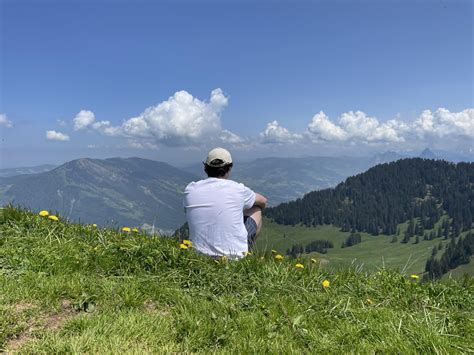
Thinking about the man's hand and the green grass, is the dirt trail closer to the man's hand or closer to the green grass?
the green grass

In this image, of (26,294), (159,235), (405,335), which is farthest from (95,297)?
(405,335)

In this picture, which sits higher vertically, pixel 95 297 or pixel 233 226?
pixel 233 226

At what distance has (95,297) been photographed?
15.9 feet

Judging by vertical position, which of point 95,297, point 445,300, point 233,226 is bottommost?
point 445,300

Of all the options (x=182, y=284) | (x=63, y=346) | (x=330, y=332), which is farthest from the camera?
(x=182, y=284)

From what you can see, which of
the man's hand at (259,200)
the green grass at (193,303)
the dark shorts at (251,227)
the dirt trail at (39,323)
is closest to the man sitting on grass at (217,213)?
the man's hand at (259,200)

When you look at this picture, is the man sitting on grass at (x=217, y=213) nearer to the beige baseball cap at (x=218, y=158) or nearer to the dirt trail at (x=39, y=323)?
the beige baseball cap at (x=218, y=158)

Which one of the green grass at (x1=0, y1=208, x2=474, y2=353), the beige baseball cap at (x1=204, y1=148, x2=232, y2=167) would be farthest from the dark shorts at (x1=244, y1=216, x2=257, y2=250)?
the green grass at (x1=0, y1=208, x2=474, y2=353)

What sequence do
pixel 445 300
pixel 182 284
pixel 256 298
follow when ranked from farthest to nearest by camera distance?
pixel 445 300 < pixel 182 284 < pixel 256 298

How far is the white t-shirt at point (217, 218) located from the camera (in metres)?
7.04

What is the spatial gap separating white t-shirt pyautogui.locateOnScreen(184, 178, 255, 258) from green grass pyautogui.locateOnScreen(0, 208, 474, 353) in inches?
25.4

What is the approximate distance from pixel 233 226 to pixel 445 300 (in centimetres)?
392

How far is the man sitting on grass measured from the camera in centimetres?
705

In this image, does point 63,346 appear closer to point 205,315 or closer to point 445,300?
point 205,315
